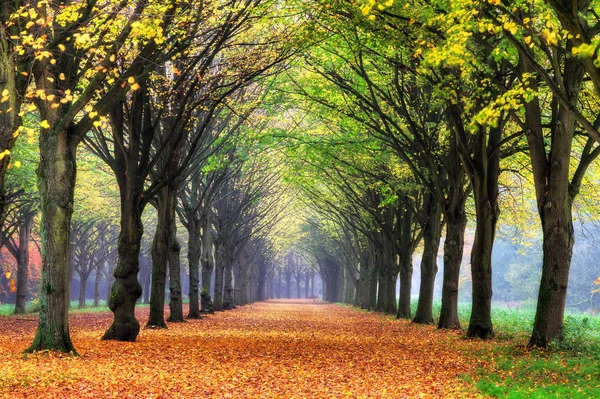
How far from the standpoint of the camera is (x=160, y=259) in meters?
22.3

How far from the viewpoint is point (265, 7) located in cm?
1571

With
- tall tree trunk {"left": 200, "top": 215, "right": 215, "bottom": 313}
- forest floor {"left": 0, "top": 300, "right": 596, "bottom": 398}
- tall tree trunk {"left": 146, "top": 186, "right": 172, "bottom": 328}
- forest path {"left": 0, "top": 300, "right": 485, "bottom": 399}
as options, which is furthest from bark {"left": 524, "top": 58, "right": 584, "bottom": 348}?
tall tree trunk {"left": 200, "top": 215, "right": 215, "bottom": 313}

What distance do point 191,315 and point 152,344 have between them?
46.8 feet

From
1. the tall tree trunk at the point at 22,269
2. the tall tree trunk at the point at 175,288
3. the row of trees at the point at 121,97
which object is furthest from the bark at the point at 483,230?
the tall tree trunk at the point at 22,269

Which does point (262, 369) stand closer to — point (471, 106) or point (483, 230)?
point (471, 106)

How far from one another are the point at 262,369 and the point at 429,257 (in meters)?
15.5

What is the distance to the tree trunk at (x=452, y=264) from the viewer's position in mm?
21953

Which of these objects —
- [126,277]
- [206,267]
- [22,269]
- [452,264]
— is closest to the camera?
[126,277]

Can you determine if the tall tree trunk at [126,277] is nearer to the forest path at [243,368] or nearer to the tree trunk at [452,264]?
the forest path at [243,368]

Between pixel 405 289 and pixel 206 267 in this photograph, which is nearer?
pixel 405 289

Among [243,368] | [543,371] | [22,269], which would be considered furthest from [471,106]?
[22,269]

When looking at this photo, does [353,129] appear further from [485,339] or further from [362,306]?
[362,306]

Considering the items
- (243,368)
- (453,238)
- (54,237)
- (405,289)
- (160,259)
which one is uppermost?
(453,238)

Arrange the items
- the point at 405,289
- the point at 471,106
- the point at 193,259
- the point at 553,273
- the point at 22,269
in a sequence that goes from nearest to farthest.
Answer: the point at 471,106 → the point at 553,273 → the point at 405,289 → the point at 193,259 → the point at 22,269
